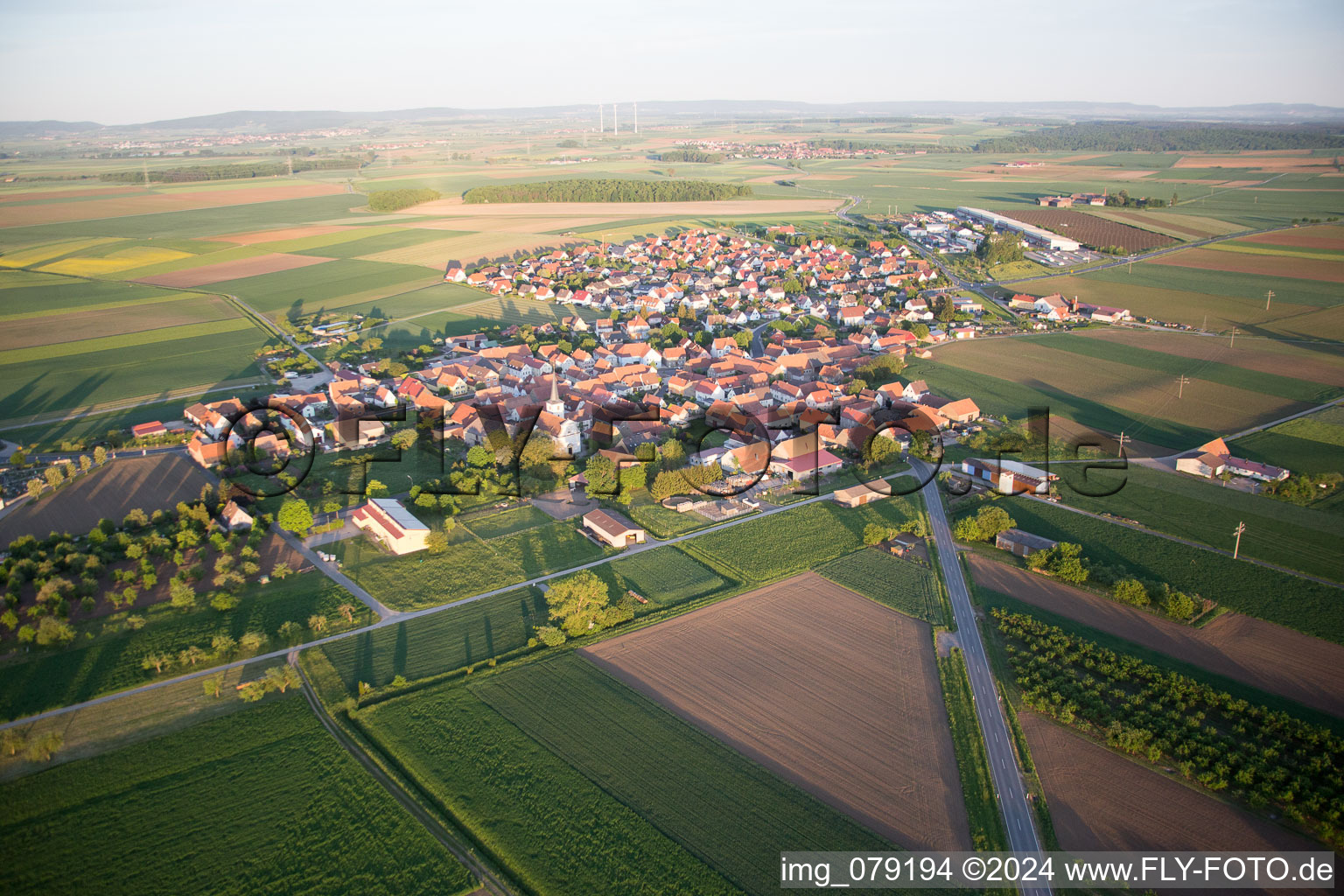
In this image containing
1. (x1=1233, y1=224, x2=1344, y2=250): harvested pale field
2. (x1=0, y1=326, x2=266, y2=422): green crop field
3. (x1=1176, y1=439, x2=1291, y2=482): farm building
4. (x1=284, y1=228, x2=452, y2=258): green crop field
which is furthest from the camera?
(x1=284, y1=228, x2=452, y2=258): green crop field

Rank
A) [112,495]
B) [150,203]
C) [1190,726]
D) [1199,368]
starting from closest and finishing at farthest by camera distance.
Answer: [1190,726], [112,495], [1199,368], [150,203]

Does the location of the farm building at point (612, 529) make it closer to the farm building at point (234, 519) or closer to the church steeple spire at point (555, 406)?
the church steeple spire at point (555, 406)

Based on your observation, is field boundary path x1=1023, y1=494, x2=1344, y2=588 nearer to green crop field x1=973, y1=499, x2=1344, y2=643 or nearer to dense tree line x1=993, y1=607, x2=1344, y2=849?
green crop field x1=973, y1=499, x2=1344, y2=643

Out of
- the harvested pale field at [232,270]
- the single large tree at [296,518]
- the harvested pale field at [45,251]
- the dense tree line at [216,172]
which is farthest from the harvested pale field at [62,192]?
the single large tree at [296,518]

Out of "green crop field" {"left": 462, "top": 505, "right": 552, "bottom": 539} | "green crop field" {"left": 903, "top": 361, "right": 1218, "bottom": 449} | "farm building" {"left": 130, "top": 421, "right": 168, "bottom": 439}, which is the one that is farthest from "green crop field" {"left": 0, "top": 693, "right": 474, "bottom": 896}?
"green crop field" {"left": 903, "top": 361, "right": 1218, "bottom": 449}

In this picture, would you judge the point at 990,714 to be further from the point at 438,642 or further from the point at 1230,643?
the point at 438,642

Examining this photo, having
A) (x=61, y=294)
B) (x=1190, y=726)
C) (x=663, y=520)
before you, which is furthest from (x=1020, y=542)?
(x=61, y=294)

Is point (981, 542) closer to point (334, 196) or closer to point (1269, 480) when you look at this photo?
point (1269, 480)
